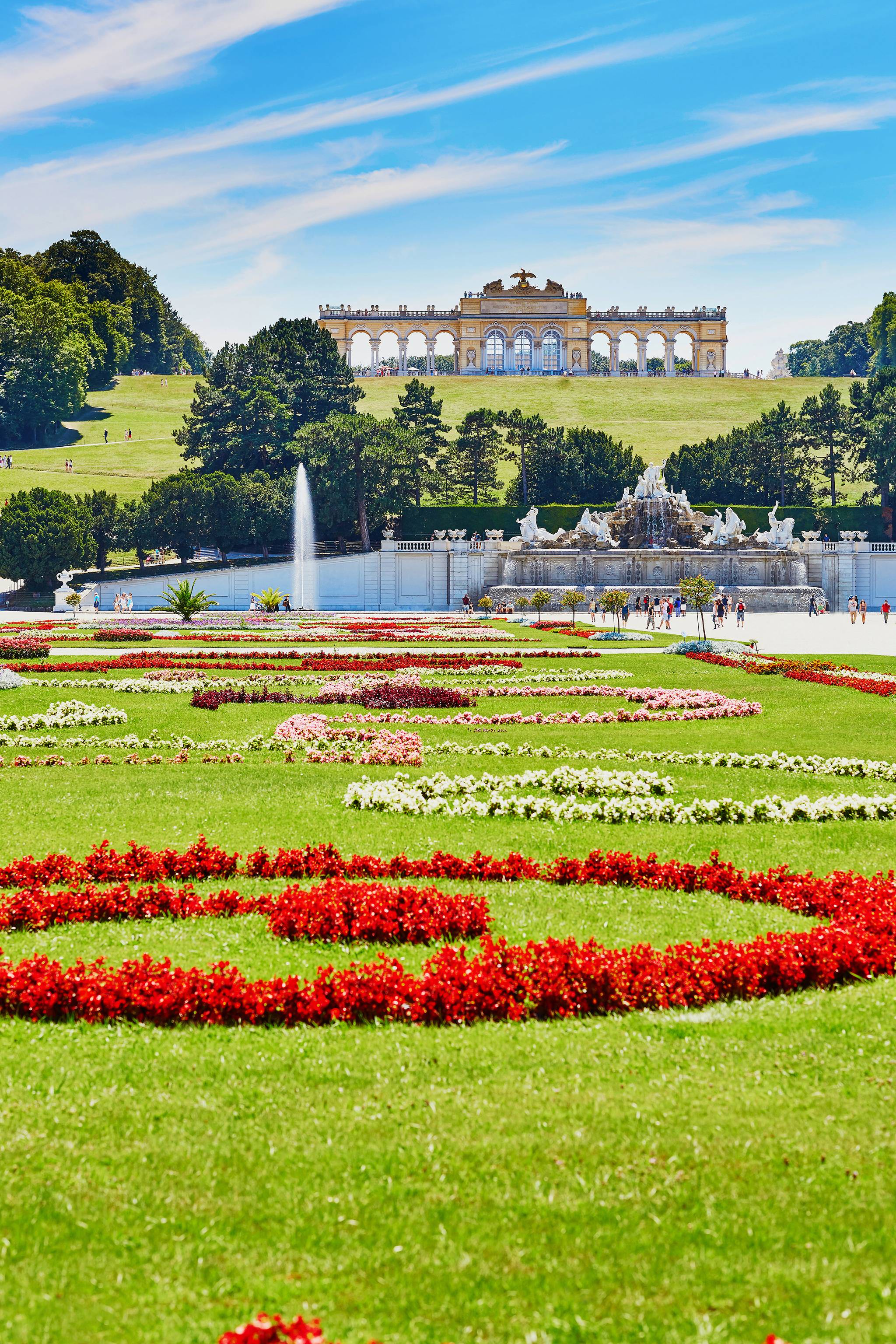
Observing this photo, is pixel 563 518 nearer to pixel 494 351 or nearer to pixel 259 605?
pixel 259 605

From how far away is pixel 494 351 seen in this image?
12900cm

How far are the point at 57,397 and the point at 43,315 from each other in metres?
6.94

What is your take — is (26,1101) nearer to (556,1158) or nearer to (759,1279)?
(556,1158)

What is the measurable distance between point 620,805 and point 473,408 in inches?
3783

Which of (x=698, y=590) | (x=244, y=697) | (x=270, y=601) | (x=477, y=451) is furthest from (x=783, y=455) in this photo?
(x=244, y=697)

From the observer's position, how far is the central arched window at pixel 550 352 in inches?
5044

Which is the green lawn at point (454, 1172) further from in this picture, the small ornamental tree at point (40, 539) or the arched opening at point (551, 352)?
the arched opening at point (551, 352)

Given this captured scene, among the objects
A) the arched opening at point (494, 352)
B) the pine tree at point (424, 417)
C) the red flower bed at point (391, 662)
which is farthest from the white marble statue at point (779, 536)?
the arched opening at point (494, 352)

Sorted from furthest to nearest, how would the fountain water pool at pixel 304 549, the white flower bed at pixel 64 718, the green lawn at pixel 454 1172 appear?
the fountain water pool at pixel 304 549, the white flower bed at pixel 64 718, the green lawn at pixel 454 1172

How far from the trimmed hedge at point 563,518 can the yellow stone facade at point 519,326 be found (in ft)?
165

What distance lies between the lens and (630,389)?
381ft

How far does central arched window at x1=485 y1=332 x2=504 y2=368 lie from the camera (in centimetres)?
12862

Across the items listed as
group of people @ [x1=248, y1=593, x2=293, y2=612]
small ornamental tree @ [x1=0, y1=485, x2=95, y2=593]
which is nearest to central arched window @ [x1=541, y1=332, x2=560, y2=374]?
group of people @ [x1=248, y1=593, x2=293, y2=612]

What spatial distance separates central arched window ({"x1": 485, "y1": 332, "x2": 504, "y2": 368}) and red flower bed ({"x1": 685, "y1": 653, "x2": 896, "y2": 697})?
102361 millimetres
